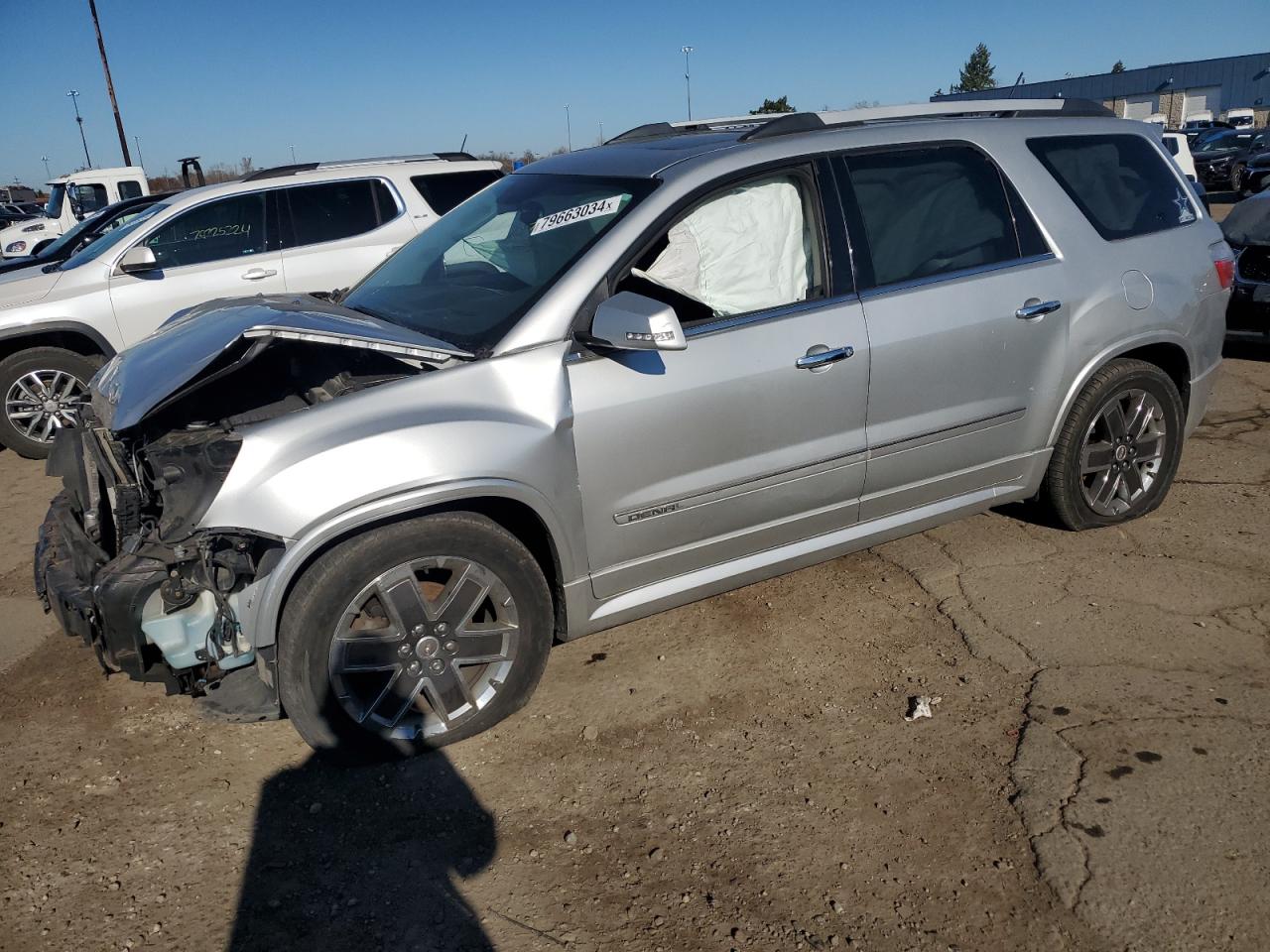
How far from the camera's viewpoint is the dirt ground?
2.50 m

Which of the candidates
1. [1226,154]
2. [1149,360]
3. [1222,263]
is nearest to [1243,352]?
[1222,263]

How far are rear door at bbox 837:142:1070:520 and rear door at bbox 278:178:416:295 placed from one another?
15.7 feet

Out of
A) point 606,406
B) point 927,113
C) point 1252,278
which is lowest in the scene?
point 1252,278

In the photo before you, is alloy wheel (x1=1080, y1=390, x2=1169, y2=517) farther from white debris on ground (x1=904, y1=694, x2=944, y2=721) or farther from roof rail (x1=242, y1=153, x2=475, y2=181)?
→ roof rail (x1=242, y1=153, x2=475, y2=181)

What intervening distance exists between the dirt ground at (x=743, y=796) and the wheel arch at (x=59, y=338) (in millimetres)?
3370

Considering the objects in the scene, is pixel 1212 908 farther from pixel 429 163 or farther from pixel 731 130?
pixel 429 163

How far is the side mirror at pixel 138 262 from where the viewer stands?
6.95 metres

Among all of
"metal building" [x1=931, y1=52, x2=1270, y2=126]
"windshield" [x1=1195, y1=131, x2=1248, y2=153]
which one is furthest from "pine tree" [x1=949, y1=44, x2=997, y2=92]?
"windshield" [x1=1195, y1=131, x2=1248, y2=153]

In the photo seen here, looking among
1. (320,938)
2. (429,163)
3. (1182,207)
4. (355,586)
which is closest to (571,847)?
(320,938)

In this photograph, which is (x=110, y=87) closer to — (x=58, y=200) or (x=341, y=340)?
(x=58, y=200)

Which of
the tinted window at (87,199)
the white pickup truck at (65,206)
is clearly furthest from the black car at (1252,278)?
the tinted window at (87,199)

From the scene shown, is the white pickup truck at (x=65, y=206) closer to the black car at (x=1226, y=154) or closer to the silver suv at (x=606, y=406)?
the silver suv at (x=606, y=406)

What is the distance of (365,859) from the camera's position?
2.78 meters

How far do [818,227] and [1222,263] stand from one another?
7.49 feet
